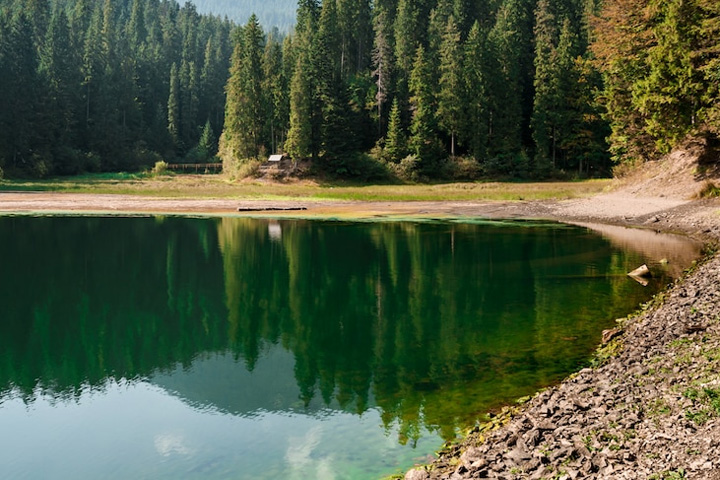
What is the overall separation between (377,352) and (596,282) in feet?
34.7

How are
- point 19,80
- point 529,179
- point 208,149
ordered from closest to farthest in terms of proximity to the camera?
point 529,179 < point 19,80 < point 208,149

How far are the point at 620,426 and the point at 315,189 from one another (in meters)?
63.1

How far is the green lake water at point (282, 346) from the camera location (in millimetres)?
9875

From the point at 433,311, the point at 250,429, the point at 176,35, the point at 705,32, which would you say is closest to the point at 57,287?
the point at 433,311

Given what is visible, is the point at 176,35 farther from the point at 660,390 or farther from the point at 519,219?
the point at 660,390

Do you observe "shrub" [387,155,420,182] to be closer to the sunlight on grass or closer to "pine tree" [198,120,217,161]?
the sunlight on grass

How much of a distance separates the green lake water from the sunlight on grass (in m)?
26.6

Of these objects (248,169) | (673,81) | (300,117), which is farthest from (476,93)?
(673,81)

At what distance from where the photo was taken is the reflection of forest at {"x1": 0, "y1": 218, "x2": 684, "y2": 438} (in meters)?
12.9

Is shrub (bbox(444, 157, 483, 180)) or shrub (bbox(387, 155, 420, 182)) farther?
shrub (bbox(444, 157, 483, 180))

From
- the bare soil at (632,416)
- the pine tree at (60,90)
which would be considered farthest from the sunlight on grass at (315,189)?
the bare soil at (632,416)

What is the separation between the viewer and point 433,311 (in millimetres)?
19156

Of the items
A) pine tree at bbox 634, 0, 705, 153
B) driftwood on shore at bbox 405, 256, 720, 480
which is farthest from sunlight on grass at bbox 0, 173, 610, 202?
driftwood on shore at bbox 405, 256, 720, 480

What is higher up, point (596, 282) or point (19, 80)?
point (19, 80)
